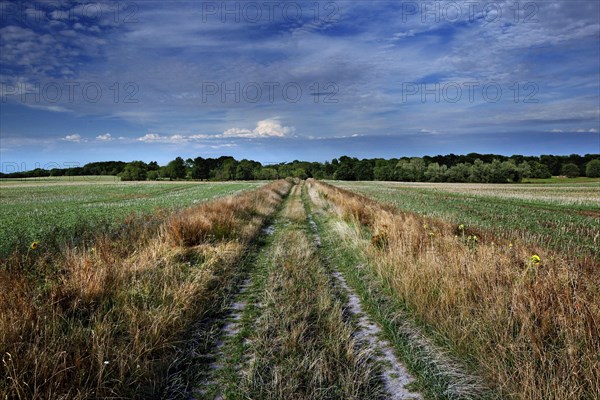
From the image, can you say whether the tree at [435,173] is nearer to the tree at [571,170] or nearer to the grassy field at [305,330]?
the tree at [571,170]

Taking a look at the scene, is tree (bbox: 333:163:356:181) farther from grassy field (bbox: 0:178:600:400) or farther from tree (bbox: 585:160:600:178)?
grassy field (bbox: 0:178:600:400)

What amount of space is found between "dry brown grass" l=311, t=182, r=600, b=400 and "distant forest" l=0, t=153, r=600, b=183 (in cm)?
10679

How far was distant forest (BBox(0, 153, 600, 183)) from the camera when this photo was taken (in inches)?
3994

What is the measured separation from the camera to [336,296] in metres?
6.01

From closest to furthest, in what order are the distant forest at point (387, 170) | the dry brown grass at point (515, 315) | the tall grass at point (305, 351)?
the dry brown grass at point (515, 315) → the tall grass at point (305, 351) → the distant forest at point (387, 170)

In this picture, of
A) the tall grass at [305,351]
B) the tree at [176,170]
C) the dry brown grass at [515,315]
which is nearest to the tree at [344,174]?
the tree at [176,170]

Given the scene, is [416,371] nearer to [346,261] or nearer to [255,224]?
[346,261]

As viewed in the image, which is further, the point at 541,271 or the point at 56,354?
the point at 541,271

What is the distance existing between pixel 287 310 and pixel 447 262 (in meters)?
3.25

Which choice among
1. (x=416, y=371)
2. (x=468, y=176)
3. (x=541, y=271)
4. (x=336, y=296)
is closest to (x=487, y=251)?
(x=541, y=271)

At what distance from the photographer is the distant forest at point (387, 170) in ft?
333

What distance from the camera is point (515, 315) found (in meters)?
3.93

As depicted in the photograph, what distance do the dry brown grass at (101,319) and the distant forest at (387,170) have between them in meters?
109

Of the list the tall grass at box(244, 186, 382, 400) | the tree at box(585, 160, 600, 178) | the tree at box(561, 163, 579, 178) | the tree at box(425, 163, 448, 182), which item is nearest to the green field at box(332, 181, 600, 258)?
the tall grass at box(244, 186, 382, 400)
